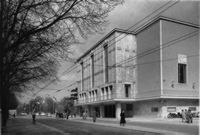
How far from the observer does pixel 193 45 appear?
157ft

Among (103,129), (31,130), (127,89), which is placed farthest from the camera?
(127,89)

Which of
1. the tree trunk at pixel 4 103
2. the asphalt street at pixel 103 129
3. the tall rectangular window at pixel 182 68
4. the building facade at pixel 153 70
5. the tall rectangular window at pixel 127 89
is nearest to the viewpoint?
the tree trunk at pixel 4 103

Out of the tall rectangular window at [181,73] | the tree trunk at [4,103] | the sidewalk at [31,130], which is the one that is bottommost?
the sidewalk at [31,130]

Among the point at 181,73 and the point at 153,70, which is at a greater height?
the point at 153,70

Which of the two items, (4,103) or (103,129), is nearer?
(4,103)

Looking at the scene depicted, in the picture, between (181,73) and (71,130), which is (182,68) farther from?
(71,130)

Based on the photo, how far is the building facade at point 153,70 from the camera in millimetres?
43938

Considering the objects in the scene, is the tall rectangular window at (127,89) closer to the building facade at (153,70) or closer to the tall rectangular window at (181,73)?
the building facade at (153,70)

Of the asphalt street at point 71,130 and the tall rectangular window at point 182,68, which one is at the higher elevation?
the tall rectangular window at point 182,68

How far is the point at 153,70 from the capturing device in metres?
46.0

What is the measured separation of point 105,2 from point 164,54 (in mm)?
36652

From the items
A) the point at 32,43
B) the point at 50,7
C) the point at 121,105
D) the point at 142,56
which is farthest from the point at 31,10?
the point at 121,105

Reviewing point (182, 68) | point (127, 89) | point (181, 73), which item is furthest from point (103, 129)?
point (127, 89)

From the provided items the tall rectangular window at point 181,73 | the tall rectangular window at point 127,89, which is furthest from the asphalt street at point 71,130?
the tall rectangular window at point 127,89
